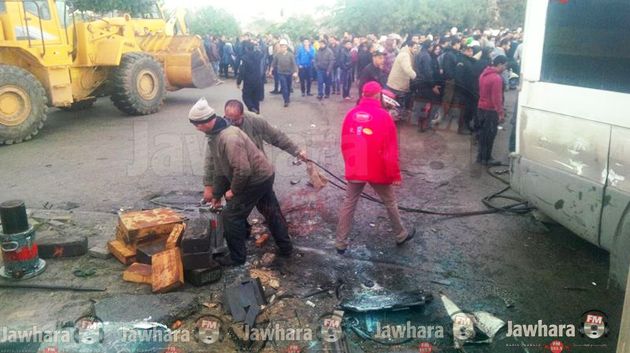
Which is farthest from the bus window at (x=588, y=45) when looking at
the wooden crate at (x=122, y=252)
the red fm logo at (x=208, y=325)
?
the wooden crate at (x=122, y=252)

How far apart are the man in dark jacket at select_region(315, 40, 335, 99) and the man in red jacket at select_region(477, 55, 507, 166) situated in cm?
710

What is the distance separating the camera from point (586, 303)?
390cm

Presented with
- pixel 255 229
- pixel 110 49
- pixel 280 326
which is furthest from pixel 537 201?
pixel 110 49

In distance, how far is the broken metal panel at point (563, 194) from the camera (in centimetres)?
371

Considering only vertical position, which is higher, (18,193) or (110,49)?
(110,49)

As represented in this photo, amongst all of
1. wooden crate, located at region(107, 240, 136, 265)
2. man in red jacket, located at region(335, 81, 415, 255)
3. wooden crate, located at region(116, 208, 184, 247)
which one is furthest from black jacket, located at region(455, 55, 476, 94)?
wooden crate, located at region(107, 240, 136, 265)

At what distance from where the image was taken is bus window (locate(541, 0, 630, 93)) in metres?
3.48

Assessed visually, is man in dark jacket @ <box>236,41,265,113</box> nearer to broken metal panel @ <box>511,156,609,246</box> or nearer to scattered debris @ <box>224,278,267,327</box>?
broken metal panel @ <box>511,156,609,246</box>

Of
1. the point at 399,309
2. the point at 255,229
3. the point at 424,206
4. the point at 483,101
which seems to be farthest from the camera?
the point at 483,101

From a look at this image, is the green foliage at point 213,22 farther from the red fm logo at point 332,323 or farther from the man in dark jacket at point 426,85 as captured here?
the red fm logo at point 332,323

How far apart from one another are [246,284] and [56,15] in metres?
8.89

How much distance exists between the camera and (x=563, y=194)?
13.1 ft

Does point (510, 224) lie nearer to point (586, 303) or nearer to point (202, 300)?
point (586, 303)

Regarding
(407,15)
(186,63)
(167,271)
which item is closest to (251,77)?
(186,63)
